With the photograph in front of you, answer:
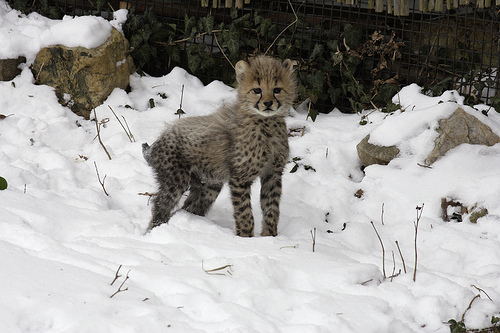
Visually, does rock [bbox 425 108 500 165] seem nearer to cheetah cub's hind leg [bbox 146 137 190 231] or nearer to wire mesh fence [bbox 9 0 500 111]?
wire mesh fence [bbox 9 0 500 111]

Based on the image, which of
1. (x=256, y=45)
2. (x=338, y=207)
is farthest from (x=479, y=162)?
(x=256, y=45)

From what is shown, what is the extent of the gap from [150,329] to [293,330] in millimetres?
701

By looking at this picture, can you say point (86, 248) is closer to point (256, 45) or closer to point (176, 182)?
point (176, 182)

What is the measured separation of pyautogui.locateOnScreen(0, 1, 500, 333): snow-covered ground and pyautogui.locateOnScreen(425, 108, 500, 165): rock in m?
0.07

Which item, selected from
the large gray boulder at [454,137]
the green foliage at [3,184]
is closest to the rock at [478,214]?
the large gray boulder at [454,137]

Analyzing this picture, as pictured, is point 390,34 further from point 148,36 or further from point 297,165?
point 148,36

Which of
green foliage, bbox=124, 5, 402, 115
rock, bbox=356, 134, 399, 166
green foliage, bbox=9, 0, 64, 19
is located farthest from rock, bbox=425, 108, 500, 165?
green foliage, bbox=9, 0, 64, 19

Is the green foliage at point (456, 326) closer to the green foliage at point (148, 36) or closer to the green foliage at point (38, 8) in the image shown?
the green foliage at point (148, 36)

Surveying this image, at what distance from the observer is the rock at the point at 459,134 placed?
17.9ft

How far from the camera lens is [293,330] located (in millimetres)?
3061

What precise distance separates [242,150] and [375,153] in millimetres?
1550

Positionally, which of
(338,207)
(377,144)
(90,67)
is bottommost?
(338,207)

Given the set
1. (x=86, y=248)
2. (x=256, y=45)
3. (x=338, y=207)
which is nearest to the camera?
(x=86, y=248)

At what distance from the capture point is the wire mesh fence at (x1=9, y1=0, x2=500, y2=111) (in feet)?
22.1
